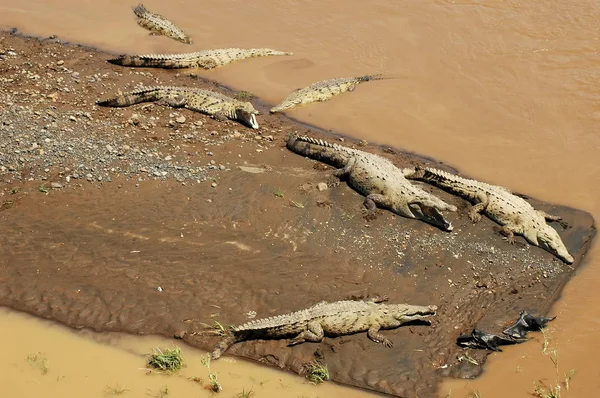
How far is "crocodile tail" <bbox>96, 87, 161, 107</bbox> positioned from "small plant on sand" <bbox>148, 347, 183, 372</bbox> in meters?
6.10

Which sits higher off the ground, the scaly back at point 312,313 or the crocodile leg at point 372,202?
the crocodile leg at point 372,202

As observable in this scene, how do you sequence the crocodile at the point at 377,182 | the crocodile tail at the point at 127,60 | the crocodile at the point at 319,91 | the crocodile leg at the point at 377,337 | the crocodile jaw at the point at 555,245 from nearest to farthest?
the crocodile leg at the point at 377,337 → the crocodile jaw at the point at 555,245 → the crocodile at the point at 377,182 → the crocodile at the point at 319,91 → the crocodile tail at the point at 127,60

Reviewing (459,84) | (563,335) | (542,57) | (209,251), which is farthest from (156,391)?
(542,57)

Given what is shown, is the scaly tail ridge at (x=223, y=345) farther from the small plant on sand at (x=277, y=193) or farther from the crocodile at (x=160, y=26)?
the crocodile at (x=160, y=26)

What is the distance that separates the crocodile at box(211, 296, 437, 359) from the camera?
22.1 feet

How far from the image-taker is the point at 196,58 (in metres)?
13.1

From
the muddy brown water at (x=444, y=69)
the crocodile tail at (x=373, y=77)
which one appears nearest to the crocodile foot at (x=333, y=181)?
the muddy brown water at (x=444, y=69)

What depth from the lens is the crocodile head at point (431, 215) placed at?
853 cm

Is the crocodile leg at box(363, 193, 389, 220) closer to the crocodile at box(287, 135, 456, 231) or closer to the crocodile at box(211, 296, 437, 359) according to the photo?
the crocodile at box(287, 135, 456, 231)

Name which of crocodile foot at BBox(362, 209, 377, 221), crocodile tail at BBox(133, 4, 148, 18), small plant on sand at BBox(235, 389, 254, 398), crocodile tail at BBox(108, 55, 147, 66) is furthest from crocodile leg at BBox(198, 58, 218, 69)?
small plant on sand at BBox(235, 389, 254, 398)

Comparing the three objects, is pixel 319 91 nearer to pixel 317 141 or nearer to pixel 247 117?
pixel 247 117

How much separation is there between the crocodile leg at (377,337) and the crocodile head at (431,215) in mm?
2348

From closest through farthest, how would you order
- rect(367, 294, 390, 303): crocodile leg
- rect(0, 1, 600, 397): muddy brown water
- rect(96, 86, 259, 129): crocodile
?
rect(367, 294, 390, 303): crocodile leg → rect(0, 1, 600, 397): muddy brown water → rect(96, 86, 259, 129): crocodile

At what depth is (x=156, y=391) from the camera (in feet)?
20.2
